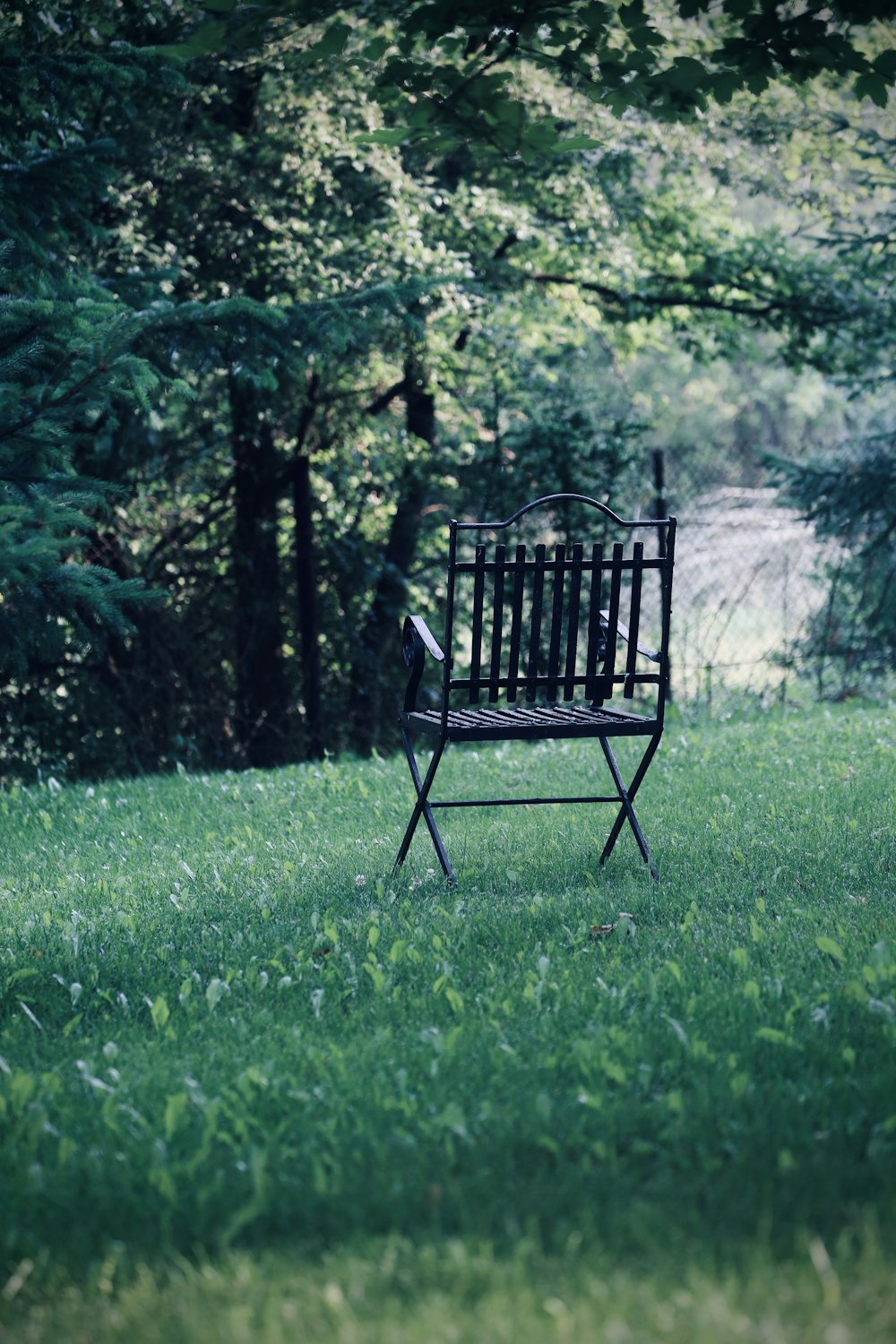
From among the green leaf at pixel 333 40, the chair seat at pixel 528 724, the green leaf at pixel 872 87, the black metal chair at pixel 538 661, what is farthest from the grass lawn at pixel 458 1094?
the green leaf at pixel 333 40

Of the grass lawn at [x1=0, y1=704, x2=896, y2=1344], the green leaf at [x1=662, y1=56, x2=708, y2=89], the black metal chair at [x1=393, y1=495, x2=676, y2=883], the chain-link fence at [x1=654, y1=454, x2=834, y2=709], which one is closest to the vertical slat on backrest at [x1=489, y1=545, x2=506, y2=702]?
the black metal chair at [x1=393, y1=495, x2=676, y2=883]

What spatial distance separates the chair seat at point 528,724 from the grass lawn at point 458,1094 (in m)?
0.56

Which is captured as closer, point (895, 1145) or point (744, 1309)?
point (744, 1309)

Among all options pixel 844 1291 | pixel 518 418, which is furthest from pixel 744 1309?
pixel 518 418

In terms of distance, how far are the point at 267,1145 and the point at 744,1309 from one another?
1.04 metres

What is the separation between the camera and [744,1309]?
2008 millimetres

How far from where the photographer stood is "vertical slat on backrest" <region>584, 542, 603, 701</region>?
4.75m

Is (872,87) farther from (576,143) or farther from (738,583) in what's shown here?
(738,583)

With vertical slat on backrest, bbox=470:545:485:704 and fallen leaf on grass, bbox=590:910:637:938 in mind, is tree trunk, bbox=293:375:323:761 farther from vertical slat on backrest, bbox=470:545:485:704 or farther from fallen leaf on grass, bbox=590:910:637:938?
fallen leaf on grass, bbox=590:910:637:938

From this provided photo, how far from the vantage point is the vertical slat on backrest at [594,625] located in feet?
15.6

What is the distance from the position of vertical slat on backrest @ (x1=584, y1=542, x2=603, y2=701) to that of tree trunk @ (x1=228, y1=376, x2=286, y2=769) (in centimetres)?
473

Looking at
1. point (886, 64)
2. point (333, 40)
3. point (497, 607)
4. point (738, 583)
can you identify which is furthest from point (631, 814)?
point (738, 583)

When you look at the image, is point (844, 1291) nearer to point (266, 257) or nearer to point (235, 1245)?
point (235, 1245)

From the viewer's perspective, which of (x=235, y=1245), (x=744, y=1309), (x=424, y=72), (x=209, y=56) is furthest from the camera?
(x=209, y=56)
